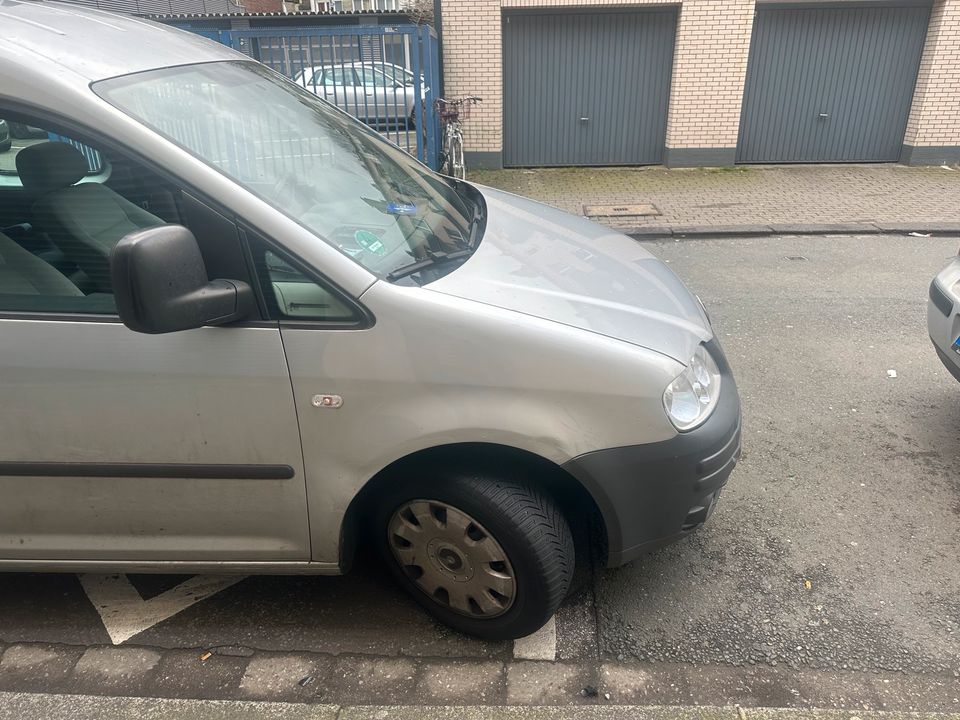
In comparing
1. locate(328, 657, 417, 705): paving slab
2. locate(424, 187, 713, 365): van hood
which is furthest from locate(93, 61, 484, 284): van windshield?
locate(328, 657, 417, 705): paving slab

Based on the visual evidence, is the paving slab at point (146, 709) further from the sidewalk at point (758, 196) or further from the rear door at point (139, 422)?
the sidewalk at point (758, 196)

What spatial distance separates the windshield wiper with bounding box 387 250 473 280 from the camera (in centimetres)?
219

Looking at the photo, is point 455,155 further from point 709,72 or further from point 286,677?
point 286,677

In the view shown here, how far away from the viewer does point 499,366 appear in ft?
6.83

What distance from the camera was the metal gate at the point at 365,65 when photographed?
9117 millimetres

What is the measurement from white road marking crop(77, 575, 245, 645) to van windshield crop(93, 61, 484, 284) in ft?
4.89

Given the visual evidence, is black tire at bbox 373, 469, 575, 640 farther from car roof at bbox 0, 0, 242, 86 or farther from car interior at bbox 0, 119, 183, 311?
car roof at bbox 0, 0, 242, 86

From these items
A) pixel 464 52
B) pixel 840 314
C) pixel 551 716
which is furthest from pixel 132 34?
pixel 464 52

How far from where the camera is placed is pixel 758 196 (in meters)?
9.52

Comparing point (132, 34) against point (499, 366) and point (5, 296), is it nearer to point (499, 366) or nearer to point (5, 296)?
point (5, 296)

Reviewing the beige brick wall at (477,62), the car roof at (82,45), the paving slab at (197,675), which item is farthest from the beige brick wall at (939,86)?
the paving slab at (197,675)

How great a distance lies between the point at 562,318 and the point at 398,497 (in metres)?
0.78

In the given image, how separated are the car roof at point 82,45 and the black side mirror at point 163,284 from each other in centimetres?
60

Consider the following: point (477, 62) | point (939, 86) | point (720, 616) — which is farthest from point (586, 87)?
point (720, 616)
